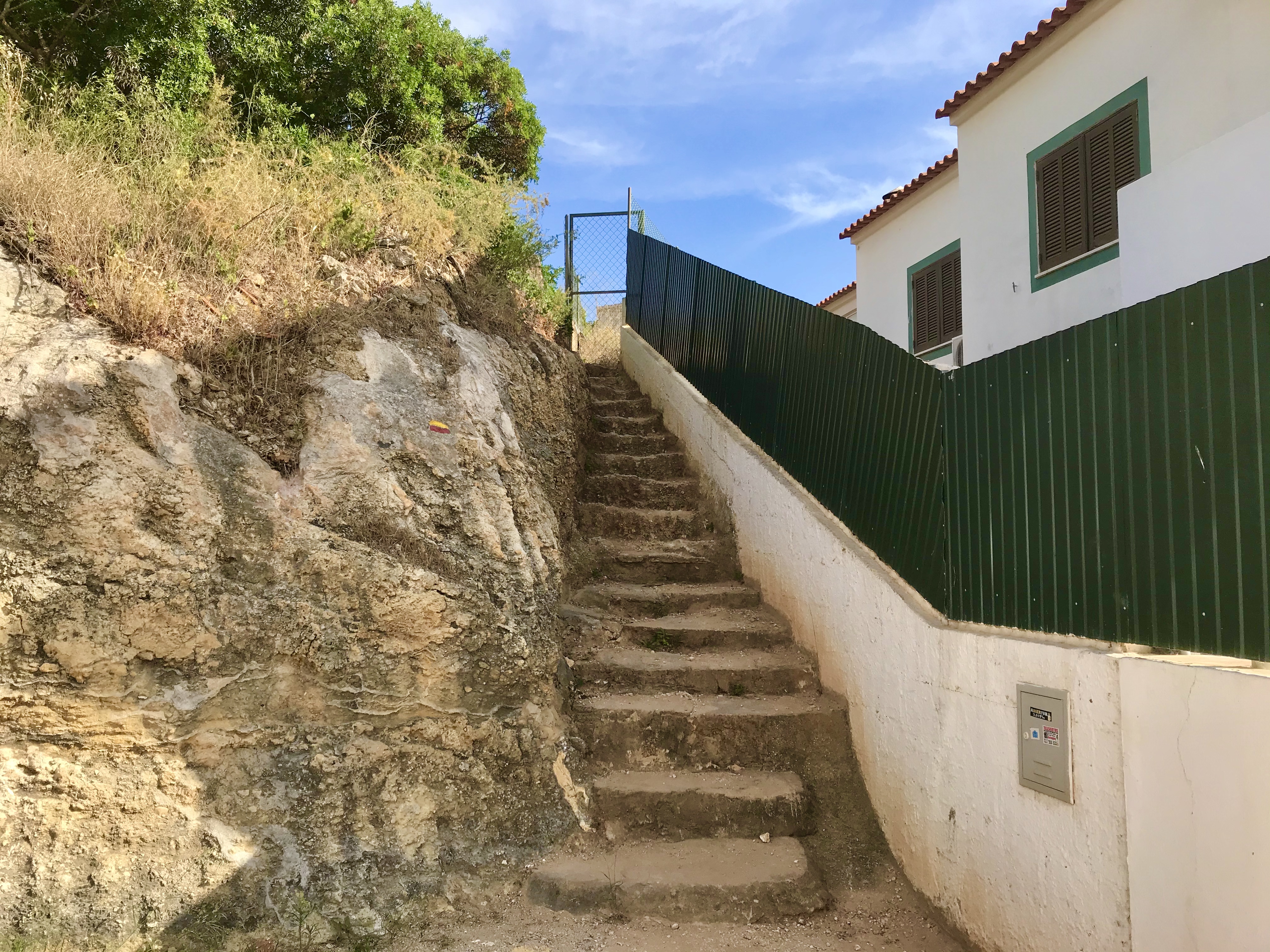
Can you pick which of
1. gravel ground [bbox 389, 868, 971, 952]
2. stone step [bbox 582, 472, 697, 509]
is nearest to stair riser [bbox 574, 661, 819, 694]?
gravel ground [bbox 389, 868, 971, 952]

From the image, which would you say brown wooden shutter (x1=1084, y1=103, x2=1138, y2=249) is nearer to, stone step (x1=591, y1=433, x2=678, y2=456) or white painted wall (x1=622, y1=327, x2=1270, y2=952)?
white painted wall (x1=622, y1=327, x2=1270, y2=952)

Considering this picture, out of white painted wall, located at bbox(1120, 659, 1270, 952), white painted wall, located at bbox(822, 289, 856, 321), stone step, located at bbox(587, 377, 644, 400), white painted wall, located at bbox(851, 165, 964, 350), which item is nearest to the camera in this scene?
white painted wall, located at bbox(1120, 659, 1270, 952)

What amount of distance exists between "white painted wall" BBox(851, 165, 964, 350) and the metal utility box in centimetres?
758

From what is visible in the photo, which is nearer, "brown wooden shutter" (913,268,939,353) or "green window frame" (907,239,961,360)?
"green window frame" (907,239,961,360)

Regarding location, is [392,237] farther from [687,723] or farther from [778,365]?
[687,723]

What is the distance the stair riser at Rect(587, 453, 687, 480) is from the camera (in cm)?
772

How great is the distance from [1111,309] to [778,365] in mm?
2992

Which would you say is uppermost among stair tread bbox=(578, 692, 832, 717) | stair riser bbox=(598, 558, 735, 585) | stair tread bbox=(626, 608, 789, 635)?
stair riser bbox=(598, 558, 735, 585)

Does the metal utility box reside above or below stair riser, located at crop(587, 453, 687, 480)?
below

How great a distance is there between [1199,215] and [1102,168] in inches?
76.2

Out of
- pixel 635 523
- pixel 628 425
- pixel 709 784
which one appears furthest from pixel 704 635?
pixel 628 425

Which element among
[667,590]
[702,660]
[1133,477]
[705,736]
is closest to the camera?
[1133,477]

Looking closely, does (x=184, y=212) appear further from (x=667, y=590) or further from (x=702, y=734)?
(x=702, y=734)

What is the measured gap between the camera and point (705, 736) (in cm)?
465
